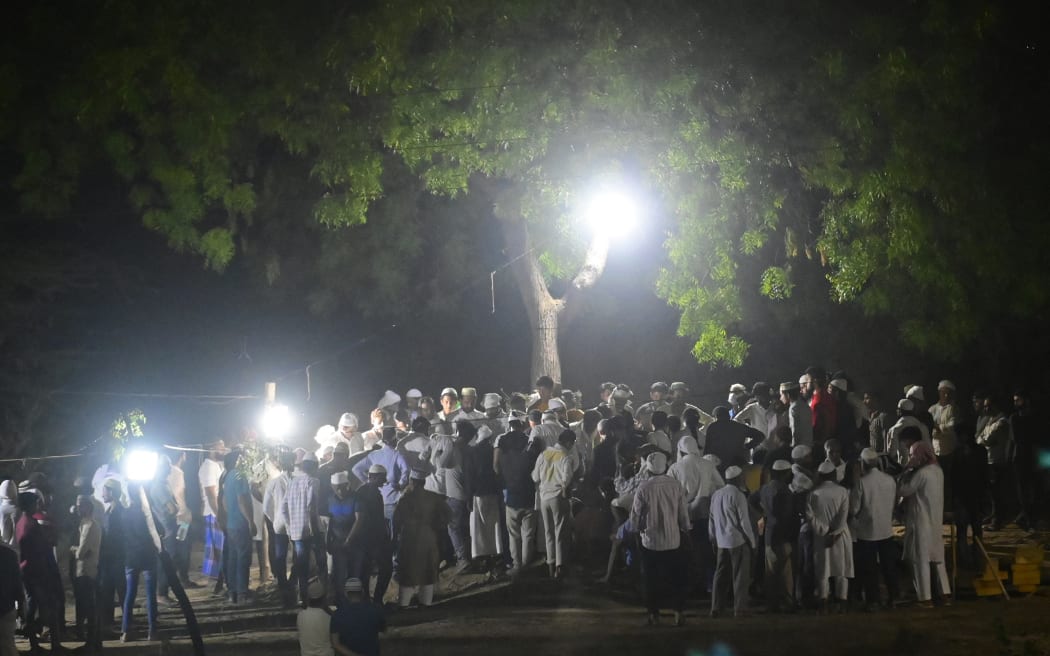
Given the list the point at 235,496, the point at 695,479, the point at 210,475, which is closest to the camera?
the point at 695,479

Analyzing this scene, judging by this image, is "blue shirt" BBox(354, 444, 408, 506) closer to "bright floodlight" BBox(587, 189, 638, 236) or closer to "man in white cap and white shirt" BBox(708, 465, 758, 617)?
"man in white cap and white shirt" BBox(708, 465, 758, 617)

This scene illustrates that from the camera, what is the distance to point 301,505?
15906 mm

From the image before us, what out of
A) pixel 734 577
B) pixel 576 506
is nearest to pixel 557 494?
pixel 576 506

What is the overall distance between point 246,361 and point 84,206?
437 cm

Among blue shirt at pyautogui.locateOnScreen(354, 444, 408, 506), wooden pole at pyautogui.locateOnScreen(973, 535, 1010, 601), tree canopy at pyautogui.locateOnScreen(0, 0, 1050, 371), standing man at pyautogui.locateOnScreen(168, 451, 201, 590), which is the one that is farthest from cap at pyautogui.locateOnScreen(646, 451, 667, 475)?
standing man at pyautogui.locateOnScreen(168, 451, 201, 590)

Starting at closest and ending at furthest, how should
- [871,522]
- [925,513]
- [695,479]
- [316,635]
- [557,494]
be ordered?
[316,635] < [871,522] < [925,513] < [695,479] < [557,494]

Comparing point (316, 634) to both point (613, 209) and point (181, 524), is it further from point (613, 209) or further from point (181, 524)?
point (613, 209)

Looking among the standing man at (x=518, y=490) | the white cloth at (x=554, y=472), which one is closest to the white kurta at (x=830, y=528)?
the white cloth at (x=554, y=472)

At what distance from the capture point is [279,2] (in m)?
21.4

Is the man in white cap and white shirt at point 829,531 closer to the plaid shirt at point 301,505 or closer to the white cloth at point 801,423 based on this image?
the white cloth at point 801,423

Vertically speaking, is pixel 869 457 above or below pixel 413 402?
below

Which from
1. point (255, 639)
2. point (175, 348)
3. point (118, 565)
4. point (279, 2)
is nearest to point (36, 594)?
point (118, 565)

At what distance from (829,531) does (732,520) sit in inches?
43.2

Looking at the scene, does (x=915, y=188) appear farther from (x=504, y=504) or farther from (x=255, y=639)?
(x=255, y=639)
